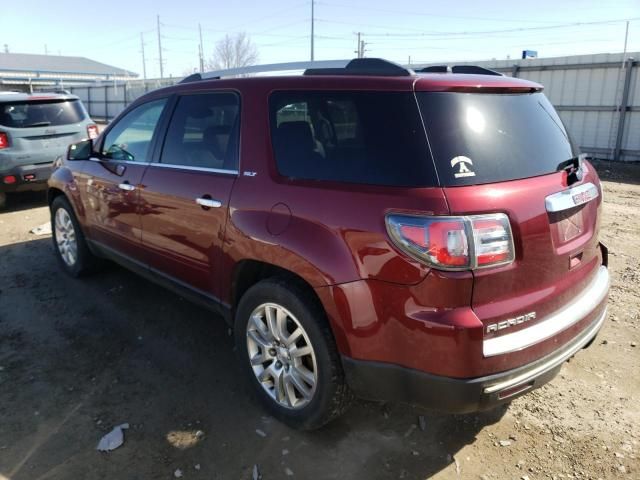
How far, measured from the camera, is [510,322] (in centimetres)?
221

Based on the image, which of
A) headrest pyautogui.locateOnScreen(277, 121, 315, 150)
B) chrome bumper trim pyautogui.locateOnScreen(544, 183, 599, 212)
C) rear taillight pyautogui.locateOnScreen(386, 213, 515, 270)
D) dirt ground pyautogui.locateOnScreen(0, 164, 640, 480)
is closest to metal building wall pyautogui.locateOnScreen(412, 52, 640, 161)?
dirt ground pyautogui.locateOnScreen(0, 164, 640, 480)

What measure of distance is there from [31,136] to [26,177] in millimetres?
648

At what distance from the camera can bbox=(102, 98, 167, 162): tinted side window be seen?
389 centimetres

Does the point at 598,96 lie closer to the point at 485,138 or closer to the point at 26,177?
the point at 485,138

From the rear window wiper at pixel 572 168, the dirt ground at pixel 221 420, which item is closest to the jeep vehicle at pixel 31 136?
the dirt ground at pixel 221 420

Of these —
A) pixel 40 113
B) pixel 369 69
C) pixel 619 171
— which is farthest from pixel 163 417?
pixel 619 171

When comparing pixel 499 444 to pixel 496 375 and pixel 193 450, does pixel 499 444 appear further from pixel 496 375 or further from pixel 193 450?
pixel 193 450

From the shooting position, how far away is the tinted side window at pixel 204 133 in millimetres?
3123

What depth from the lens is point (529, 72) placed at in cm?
1401

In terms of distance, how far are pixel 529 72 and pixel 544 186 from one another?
1325 centimetres

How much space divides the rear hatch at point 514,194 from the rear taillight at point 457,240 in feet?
0.13

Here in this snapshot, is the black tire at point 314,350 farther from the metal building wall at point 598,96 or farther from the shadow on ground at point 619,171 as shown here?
the metal building wall at point 598,96

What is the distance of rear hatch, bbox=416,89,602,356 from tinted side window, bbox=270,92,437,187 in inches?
3.1

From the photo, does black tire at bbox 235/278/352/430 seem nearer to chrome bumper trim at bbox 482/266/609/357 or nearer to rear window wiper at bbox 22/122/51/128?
chrome bumper trim at bbox 482/266/609/357
